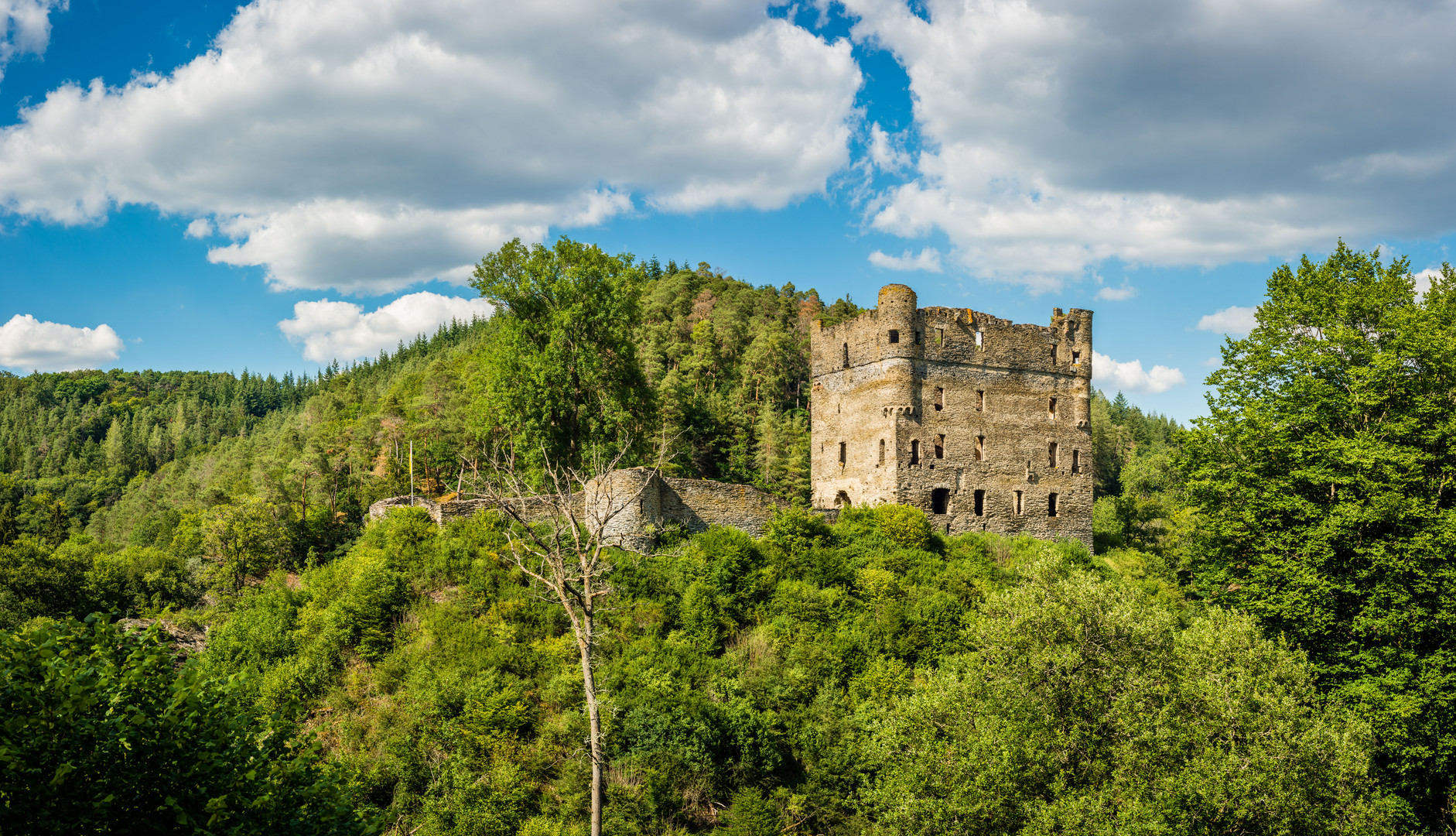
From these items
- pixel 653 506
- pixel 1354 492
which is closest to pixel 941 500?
pixel 653 506

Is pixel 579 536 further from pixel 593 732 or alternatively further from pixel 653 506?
pixel 653 506

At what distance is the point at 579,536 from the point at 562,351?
15.3 meters

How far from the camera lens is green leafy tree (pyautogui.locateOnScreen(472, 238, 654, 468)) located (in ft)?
104

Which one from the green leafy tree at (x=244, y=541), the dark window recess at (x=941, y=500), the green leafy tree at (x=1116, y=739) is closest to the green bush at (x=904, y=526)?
the dark window recess at (x=941, y=500)

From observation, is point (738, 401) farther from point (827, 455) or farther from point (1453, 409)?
point (1453, 409)

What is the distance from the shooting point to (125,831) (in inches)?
353

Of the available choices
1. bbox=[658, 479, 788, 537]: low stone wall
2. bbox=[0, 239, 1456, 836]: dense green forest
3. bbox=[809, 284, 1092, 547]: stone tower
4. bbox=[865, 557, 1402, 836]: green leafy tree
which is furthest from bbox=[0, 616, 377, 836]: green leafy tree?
bbox=[809, 284, 1092, 547]: stone tower

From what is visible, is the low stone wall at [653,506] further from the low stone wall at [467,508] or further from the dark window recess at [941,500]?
the dark window recess at [941,500]

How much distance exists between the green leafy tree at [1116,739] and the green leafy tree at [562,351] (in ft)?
57.6

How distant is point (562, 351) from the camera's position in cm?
3266

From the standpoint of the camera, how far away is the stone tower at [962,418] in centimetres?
3566

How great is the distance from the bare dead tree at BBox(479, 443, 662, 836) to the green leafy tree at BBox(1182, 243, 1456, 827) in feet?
54.9

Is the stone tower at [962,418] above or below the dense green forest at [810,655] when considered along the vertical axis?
above

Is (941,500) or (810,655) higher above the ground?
(941,500)
